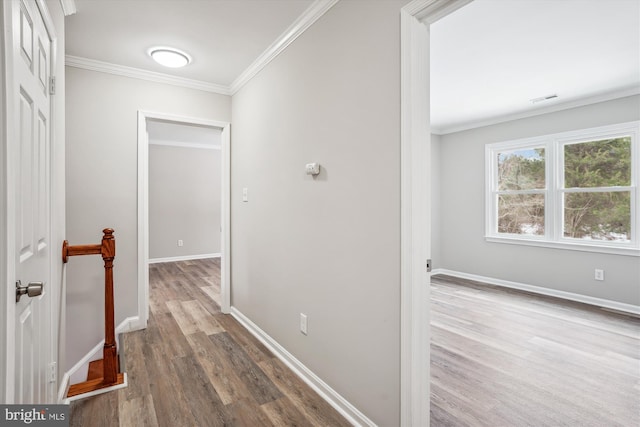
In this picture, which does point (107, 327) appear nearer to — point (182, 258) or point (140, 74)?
point (140, 74)

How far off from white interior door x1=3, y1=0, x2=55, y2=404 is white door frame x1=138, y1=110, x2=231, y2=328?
1.43 meters

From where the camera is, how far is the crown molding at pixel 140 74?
278 centimetres

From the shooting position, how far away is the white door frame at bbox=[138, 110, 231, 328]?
10.0 feet

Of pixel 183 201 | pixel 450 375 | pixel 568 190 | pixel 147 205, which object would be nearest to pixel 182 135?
pixel 183 201

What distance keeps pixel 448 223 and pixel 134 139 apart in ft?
16.1

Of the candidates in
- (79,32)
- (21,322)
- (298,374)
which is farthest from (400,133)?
(79,32)

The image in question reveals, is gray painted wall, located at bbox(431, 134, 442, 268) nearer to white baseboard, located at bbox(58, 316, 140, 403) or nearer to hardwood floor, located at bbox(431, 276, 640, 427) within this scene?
hardwood floor, located at bbox(431, 276, 640, 427)

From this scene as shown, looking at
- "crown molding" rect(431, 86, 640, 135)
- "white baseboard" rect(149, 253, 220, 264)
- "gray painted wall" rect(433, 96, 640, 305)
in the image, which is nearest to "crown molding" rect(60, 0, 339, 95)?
"crown molding" rect(431, 86, 640, 135)

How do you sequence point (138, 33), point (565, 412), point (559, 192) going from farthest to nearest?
point (559, 192), point (138, 33), point (565, 412)

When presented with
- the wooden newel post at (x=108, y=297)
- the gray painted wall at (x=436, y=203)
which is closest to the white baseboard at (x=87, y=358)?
the wooden newel post at (x=108, y=297)

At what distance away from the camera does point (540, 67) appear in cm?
306

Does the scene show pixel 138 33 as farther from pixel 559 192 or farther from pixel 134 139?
pixel 559 192

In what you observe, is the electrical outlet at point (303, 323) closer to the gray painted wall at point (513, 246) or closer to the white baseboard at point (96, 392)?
the white baseboard at point (96, 392)

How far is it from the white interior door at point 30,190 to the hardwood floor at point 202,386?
43 cm
